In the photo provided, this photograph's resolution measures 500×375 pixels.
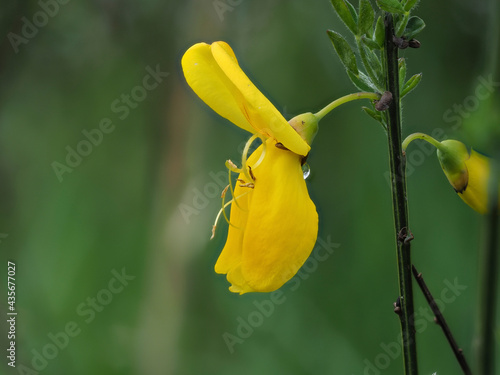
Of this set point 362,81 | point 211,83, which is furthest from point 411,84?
point 211,83

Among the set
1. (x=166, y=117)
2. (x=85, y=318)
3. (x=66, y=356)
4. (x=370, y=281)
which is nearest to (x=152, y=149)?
(x=166, y=117)

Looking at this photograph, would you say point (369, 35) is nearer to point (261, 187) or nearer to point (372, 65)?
point (372, 65)

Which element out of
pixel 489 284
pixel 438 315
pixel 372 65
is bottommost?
pixel 438 315

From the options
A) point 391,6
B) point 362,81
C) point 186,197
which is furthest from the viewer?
point 186,197

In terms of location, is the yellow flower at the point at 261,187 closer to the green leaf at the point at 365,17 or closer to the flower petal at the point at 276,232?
the flower petal at the point at 276,232

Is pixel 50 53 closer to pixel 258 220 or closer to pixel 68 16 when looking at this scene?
pixel 68 16

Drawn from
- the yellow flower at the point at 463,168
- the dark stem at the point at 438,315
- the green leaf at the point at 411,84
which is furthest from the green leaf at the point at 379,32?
the dark stem at the point at 438,315
